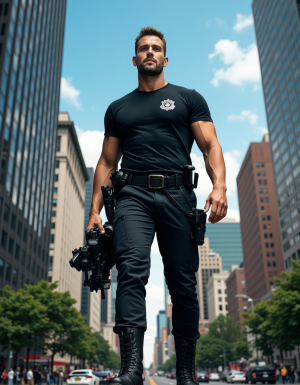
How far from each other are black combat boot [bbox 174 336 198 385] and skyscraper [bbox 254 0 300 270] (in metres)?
82.6

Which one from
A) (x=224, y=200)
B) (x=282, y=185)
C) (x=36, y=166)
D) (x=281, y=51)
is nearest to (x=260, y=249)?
(x=282, y=185)

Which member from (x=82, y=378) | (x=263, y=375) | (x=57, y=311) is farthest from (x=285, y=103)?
(x=82, y=378)

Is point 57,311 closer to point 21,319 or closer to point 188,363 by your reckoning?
point 21,319

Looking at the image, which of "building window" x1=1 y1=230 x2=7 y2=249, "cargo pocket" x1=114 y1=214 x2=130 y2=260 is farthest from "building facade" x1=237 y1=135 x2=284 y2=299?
"cargo pocket" x1=114 y1=214 x2=130 y2=260

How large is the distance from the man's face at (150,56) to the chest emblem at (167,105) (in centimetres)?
32

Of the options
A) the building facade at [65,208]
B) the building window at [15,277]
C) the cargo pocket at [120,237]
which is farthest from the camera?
the building facade at [65,208]

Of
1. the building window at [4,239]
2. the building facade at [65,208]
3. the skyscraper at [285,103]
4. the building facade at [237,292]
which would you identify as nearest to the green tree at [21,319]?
the building window at [4,239]

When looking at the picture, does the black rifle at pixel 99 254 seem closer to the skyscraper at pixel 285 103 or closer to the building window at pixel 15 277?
the building window at pixel 15 277

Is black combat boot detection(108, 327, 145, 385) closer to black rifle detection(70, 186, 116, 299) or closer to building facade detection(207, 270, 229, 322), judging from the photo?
black rifle detection(70, 186, 116, 299)

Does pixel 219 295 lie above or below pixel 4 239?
above

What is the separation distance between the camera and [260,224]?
124 metres

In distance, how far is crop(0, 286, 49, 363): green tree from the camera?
120 ft

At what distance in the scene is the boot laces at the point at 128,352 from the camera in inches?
107

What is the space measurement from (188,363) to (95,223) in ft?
4.17
